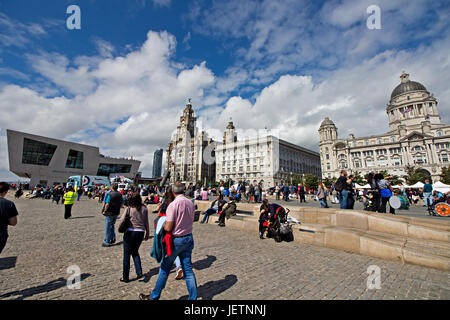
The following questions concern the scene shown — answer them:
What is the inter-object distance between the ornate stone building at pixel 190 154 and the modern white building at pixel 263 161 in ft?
68.6

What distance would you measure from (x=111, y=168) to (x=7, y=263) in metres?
87.6

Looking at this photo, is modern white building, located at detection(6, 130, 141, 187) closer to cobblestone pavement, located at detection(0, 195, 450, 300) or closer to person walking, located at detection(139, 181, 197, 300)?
cobblestone pavement, located at detection(0, 195, 450, 300)

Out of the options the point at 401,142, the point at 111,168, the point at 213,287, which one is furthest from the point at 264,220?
the point at 401,142

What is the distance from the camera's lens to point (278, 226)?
294 inches

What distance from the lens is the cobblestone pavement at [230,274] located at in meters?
3.53

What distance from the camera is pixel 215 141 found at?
125562mm

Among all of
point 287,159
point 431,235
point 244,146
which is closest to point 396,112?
point 287,159

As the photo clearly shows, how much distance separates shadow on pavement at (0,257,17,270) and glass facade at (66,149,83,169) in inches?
2923

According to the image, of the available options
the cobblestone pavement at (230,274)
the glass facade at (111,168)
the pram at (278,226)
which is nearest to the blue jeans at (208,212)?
the pram at (278,226)

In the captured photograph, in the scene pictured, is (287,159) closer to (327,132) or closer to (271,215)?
(327,132)

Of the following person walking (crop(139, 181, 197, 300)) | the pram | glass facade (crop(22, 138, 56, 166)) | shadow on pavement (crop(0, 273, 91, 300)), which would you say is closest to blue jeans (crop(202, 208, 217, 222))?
the pram

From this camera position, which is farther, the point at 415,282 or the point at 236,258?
the point at 236,258

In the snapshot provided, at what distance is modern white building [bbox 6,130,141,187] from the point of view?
53438 mm
